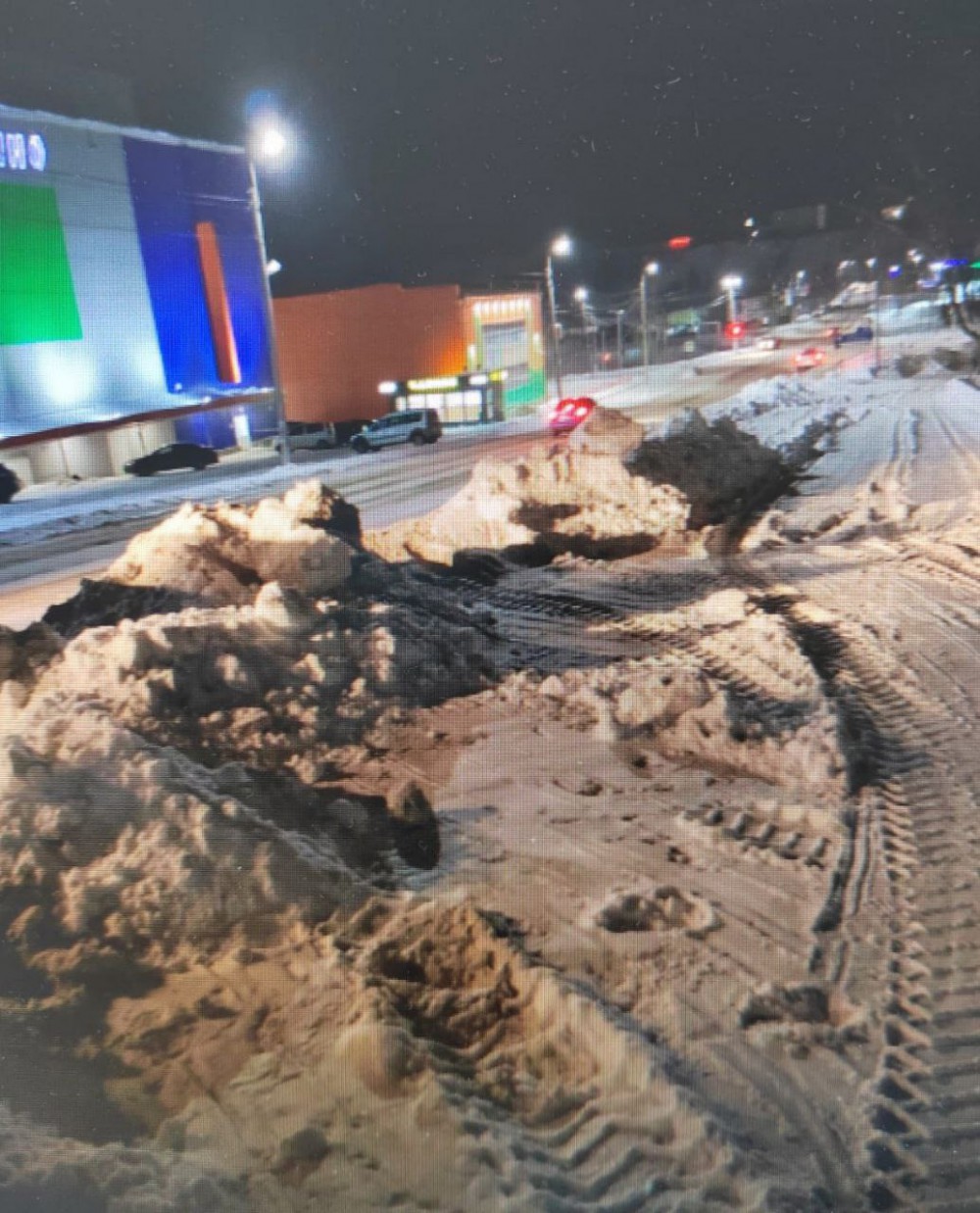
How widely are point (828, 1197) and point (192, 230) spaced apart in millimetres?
35410

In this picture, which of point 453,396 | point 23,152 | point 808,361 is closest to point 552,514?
point 23,152

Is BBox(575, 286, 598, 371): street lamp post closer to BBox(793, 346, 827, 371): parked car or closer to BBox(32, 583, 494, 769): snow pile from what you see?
BBox(793, 346, 827, 371): parked car

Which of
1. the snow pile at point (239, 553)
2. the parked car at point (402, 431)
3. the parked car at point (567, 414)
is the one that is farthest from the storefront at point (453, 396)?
the snow pile at point (239, 553)

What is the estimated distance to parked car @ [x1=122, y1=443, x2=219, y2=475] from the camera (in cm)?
2864

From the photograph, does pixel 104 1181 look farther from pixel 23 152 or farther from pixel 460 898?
pixel 23 152

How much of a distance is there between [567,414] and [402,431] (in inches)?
225

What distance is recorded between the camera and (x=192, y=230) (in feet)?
108

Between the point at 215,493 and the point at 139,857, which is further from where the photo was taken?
the point at 215,493

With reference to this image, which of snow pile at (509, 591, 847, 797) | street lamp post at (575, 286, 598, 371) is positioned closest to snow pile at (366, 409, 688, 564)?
snow pile at (509, 591, 847, 797)

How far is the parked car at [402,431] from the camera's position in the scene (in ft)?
102

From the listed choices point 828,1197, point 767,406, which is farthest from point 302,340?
point 828,1197

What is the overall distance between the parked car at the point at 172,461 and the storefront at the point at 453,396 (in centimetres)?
953

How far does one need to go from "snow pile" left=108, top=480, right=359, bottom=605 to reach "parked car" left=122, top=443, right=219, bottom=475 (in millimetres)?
22073

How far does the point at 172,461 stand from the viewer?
2905 centimetres
